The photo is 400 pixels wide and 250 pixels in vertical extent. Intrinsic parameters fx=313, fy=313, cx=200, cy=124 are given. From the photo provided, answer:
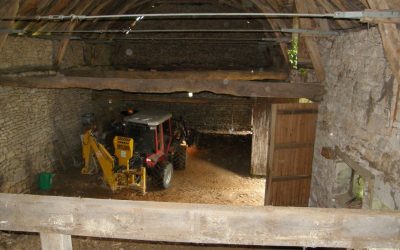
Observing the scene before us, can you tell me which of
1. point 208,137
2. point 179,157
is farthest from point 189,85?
point 208,137

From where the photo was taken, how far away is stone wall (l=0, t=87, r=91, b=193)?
276 inches

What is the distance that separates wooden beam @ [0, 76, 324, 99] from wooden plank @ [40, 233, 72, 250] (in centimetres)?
400

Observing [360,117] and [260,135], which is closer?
[360,117]

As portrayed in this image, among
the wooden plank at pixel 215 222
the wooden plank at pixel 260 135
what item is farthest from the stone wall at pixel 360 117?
the wooden plank at pixel 260 135

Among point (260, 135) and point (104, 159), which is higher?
point (260, 135)

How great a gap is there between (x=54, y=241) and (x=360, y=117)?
4083 mm

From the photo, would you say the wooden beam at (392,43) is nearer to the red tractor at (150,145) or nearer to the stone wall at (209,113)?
the red tractor at (150,145)

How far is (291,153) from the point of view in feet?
20.1

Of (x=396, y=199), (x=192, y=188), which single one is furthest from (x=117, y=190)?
(x=396, y=199)

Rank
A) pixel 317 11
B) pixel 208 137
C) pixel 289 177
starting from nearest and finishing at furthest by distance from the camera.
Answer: pixel 317 11 → pixel 289 177 → pixel 208 137

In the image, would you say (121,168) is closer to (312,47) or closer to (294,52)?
(294,52)

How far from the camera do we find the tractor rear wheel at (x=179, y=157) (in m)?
9.68

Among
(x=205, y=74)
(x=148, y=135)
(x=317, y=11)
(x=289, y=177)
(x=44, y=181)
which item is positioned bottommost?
(x=44, y=181)

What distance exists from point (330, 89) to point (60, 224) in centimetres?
483
